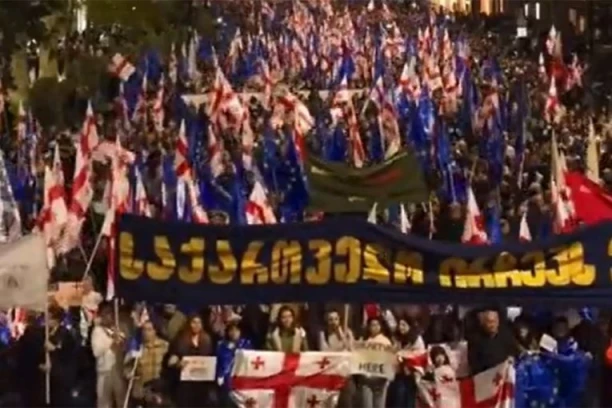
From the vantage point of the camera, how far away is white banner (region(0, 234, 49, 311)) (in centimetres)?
1353

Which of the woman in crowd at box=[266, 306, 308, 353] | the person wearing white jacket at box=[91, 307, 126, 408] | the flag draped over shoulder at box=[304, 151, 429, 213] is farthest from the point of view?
the flag draped over shoulder at box=[304, 151, 429, 213]

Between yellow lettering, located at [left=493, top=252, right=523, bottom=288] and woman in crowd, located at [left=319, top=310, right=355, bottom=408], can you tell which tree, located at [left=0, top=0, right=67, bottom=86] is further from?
yellow lettering, located at [left=493, top=252, right=523, bottom=288]

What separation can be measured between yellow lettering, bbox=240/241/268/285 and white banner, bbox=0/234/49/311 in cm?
184

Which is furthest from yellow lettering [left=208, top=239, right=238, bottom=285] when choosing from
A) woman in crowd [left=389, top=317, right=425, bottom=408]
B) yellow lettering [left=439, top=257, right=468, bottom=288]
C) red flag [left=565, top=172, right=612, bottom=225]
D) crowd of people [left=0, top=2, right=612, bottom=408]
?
red flag [left=565, top=172, right=612, bottom=225]

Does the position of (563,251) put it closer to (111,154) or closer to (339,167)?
(339,167)

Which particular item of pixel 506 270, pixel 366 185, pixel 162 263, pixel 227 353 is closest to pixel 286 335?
pixel 227 353

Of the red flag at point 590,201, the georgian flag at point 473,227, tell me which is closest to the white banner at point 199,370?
the red flag at point 590,201

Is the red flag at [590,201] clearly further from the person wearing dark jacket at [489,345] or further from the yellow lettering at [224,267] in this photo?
the yellow lettering at [224,267]

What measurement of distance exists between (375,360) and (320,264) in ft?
6.59

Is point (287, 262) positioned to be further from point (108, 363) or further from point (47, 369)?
point (47, 369)

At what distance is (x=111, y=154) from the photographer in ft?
68.9

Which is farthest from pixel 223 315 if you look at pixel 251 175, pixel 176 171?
pixel 251 175

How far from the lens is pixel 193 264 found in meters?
12.5

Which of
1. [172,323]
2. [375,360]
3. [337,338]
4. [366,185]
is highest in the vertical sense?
[366,185]
